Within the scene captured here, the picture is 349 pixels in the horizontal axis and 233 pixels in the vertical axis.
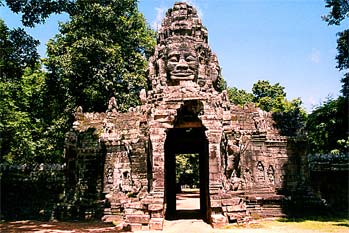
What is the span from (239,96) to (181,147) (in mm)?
26961

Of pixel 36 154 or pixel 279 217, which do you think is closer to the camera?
pixel 279 217

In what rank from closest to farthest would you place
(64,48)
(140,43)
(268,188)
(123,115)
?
(268,188)
(123,115)
(64,48)
(140,43)

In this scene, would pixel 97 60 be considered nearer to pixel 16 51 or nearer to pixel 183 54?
pixel 16 51

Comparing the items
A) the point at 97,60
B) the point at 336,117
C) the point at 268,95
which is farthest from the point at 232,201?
the point at 268,95

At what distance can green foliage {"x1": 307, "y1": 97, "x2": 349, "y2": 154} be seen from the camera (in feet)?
71.3

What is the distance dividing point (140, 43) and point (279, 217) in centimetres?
1738

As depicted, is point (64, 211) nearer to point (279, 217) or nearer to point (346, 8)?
point (279, 217)

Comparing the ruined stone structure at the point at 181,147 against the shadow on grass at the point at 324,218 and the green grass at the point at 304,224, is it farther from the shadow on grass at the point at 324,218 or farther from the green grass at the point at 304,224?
the shadow on grass at the point at 324,218

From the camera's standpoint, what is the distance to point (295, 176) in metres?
16.1

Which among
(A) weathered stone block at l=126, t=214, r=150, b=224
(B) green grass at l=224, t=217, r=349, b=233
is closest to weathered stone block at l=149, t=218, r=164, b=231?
(A) weathered stone block at l=126, t=214, r=150, b=224

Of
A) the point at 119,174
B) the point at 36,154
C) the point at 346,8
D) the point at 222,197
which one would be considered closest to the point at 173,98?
the point at 222,197

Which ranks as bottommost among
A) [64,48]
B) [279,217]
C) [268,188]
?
[279,217]

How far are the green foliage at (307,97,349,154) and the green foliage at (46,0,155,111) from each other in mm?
11805

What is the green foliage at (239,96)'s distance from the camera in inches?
1658
